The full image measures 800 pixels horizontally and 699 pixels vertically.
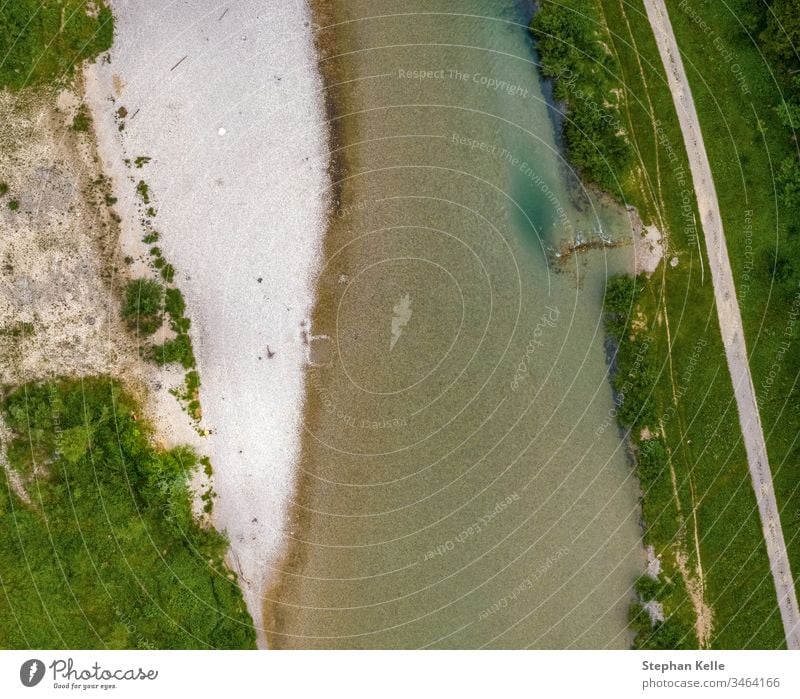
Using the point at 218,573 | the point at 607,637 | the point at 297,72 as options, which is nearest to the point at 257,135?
the point at 297,72

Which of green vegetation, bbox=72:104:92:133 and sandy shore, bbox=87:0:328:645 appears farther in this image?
sandy shore, bbox=87:0:328:645

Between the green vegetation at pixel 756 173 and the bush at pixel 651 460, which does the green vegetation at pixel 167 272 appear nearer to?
the bush at pixel 651 460

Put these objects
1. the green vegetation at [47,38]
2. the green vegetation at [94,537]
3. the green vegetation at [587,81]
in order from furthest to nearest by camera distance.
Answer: the green vegetation at [587,81]
the green vegetation at [47,38]
the green vegetation at [94,537]

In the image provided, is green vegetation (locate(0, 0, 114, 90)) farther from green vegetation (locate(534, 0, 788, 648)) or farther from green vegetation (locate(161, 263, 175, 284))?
green vegetation (locate(534, 0, 788, 648))

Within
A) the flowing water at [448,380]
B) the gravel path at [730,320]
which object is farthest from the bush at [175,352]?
the gravel path at [730,320]

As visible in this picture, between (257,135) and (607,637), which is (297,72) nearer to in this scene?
(257,135)

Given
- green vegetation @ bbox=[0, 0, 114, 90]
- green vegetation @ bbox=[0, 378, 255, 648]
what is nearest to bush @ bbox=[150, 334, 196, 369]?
green vegetation @ bbox=[0, 378, 255, 648]
